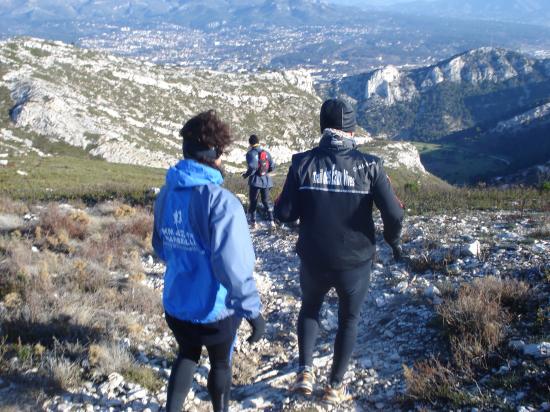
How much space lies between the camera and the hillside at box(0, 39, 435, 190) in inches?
2554

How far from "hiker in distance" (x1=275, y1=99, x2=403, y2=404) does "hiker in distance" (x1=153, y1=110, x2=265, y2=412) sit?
850 millimetres

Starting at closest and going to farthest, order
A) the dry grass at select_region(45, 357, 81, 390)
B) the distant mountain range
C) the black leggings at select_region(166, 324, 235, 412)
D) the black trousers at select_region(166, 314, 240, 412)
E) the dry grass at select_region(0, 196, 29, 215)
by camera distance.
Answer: the black trousers at select_region(166, 314, 240, 412)
the black leggings at select_region(166, 324, 235, 412)
the dry grass at select_region(45, 357, 81, 390)
the dry grass at select_region(0, 196, 29, 215)
the distant mountain range

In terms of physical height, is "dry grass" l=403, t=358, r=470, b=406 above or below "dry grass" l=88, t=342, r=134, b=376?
above

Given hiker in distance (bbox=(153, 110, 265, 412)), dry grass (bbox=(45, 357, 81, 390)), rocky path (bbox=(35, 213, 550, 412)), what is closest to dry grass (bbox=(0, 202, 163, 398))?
dry grass (bbox=(45, 357, 81, 390))

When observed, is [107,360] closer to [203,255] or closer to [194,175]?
[203,255]

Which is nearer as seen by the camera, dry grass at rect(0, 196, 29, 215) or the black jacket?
the black jacket

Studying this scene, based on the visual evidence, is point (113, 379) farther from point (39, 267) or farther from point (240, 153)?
point (240, 153)

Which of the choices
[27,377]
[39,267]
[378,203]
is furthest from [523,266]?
[39,267]

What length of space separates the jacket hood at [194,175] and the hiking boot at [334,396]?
Answer: 2.25m

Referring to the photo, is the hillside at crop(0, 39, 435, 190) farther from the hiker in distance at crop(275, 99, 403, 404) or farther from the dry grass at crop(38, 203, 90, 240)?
the hiker in distance at crop(275, 99, 403, 404)

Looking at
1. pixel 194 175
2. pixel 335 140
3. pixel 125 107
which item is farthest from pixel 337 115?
pixel 125 107

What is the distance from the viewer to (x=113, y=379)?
14.7ft

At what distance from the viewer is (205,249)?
Result: 3301 mm

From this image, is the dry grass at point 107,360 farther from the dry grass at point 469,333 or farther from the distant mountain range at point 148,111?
the distant mountain range at point 148,111
